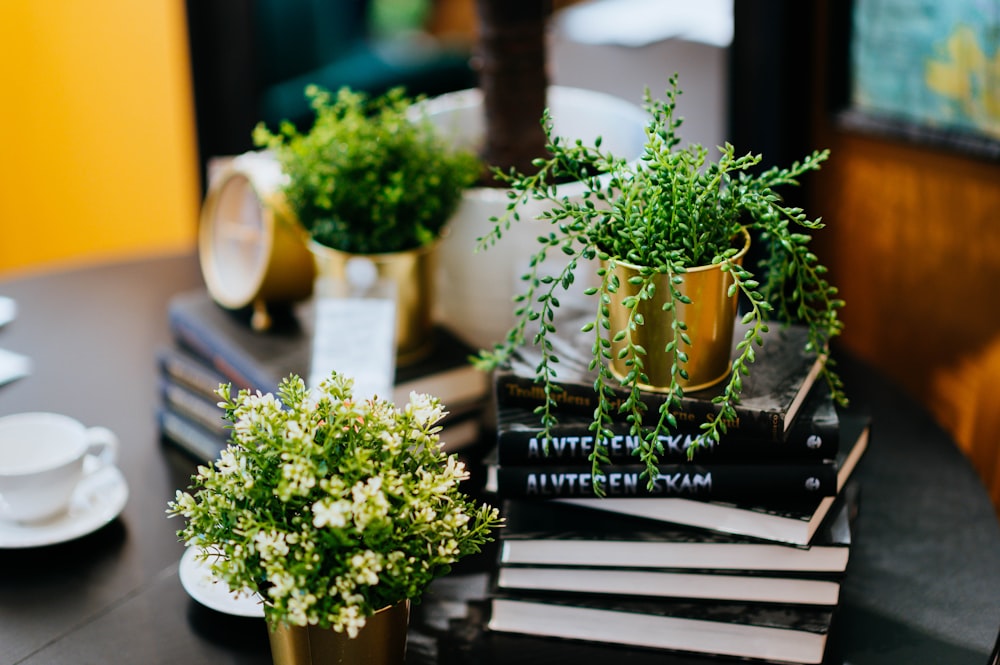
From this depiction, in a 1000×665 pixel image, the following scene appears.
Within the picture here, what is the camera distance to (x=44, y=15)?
2.89 metres

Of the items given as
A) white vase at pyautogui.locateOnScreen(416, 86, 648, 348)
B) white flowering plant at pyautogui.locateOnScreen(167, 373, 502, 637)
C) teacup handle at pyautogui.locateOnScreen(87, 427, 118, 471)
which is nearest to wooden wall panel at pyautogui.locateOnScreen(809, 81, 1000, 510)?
white vase at pyautogui.locateOnScreen(416, 86, 648, 348)

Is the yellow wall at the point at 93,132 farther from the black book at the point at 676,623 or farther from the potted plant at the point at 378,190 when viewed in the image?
the black book at the point at 676,623

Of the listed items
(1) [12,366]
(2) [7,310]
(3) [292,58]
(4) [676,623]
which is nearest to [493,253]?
(4) [676,623]

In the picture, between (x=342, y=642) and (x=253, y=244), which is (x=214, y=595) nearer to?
(x=342, y=642)

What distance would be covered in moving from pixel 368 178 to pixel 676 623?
0.55 meters

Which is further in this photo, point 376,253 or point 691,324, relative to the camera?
point 376,253

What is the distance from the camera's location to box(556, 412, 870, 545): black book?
2.93 feet

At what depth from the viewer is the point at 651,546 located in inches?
36.5

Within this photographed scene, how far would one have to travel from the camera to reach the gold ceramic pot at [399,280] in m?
1.18

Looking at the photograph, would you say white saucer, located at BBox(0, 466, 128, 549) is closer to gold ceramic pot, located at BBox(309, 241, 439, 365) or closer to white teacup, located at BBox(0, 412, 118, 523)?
white teacup, located at BBox(0, 412, 118, 523)

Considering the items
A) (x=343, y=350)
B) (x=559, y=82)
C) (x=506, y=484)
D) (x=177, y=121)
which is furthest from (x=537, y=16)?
(x=177, y=121)

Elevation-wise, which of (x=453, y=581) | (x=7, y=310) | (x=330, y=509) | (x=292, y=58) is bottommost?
(x=453, y=581)

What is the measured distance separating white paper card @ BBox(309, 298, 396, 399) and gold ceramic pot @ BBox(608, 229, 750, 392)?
322 millimetres

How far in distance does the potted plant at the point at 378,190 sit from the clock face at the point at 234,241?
145 millimetres
